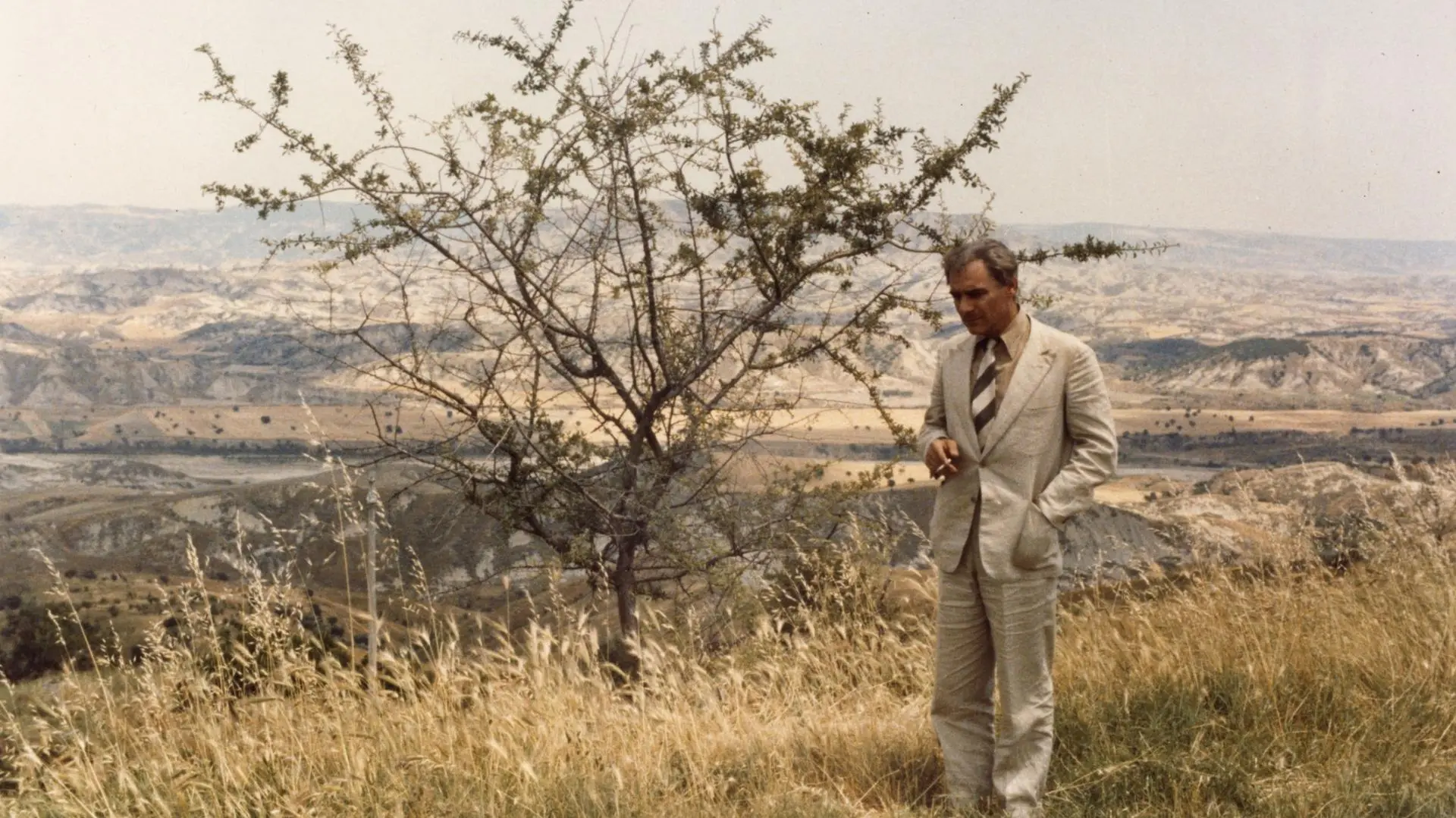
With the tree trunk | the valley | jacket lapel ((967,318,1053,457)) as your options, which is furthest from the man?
the tree trunk

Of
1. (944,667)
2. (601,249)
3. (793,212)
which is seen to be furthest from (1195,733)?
(601,249)

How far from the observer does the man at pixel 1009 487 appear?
11.9 ft

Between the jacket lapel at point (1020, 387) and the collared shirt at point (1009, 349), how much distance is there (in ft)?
0.09

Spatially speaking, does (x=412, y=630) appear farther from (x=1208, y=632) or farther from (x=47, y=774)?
(x=1208, y=632)

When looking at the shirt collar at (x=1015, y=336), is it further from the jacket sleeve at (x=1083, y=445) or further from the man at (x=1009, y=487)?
the jacket sleeve at (x=1083, y=445)

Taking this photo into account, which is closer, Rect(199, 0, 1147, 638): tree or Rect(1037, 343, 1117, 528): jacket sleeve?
Rect(1037, 343, 1117, 528): jacket sleeve

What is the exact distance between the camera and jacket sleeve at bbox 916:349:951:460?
389 cm

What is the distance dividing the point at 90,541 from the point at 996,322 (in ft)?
425

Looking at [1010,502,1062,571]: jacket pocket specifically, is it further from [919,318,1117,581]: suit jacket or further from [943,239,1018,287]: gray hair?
[943,239,1018,287]: gray hair

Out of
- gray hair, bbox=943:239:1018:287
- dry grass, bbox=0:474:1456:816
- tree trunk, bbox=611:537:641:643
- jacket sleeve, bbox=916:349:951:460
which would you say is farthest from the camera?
tree trunk, bbox=611:537:641:643

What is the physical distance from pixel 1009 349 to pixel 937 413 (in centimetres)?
38

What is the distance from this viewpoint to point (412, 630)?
4.05 metres

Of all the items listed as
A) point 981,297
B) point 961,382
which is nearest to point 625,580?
point 961,382

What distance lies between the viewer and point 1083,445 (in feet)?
12.0
